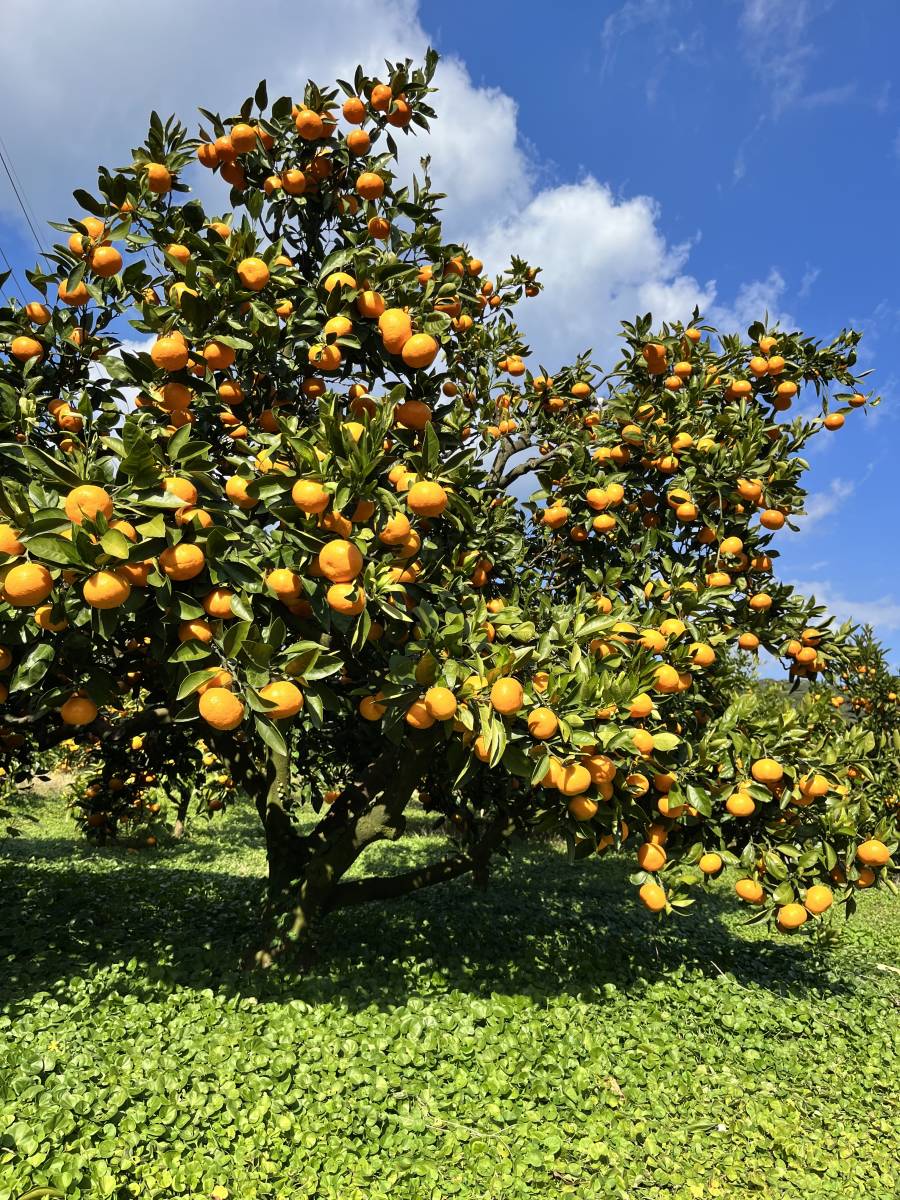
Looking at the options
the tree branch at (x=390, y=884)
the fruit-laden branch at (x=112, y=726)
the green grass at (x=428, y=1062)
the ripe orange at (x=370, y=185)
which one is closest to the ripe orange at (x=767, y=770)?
the green grass at (x=428, y=1062)

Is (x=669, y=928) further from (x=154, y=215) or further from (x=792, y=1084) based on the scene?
(x=154, y=215)

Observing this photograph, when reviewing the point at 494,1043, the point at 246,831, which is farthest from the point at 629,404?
the point at 246,831

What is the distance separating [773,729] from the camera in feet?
A: 14.0

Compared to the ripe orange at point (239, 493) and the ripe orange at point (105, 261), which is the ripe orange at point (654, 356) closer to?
the ripe orange at point (239, 493)

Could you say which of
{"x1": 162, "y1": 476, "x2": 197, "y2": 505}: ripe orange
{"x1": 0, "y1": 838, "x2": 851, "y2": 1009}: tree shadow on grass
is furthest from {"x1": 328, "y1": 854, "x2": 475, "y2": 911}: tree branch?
{"x1": 162, "y1": 476, "x2": 197, "y2": 505}: ripe orange

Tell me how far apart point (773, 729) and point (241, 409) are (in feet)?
11.7

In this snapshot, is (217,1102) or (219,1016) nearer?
(217,1102)

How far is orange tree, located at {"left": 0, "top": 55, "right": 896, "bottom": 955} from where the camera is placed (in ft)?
8.38

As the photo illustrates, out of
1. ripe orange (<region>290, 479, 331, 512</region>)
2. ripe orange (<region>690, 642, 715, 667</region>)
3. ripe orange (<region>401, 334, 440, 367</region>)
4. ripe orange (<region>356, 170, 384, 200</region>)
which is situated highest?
ripe orange (<region>356, 170, 384, 200</region>)

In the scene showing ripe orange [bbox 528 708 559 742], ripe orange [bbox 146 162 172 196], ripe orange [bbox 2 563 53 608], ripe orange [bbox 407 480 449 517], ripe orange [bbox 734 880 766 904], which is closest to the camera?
ripe orange [bbox 2 563 53 608]

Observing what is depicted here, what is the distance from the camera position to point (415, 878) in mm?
5379

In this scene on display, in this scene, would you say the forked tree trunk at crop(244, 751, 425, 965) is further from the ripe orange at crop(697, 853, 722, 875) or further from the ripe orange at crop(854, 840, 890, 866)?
the ripe orange at crop(854, 840, 890, 866)

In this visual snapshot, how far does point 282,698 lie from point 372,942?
3709 mm

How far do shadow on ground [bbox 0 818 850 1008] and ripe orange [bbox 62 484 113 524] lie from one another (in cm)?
315
